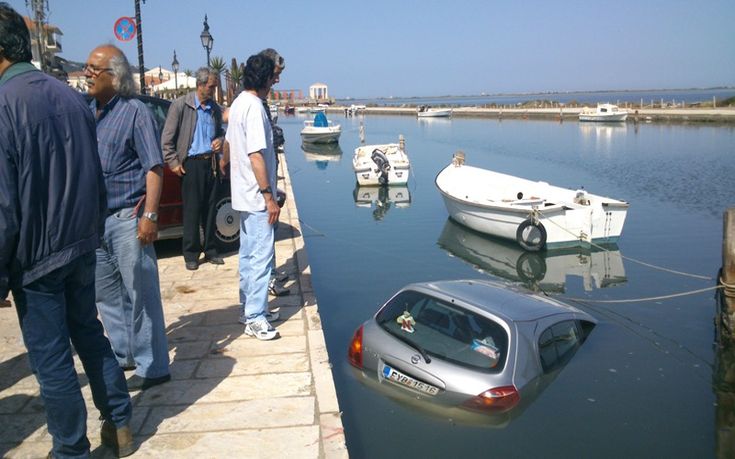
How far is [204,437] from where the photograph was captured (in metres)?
3.77

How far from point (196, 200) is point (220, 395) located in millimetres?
3660

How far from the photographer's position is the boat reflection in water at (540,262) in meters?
12.4

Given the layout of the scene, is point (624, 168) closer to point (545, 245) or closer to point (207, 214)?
point (545, 245)

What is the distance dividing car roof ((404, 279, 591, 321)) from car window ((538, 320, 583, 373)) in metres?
0.18

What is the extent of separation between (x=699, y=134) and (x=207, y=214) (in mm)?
45146

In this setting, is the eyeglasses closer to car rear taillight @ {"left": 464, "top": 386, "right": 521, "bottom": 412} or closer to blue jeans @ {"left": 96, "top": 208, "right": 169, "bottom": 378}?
blue jeans @ {"left": 96, "top": 208, "right": 169, "bottom": 378}

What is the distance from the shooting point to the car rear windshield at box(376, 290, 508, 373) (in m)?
5.57

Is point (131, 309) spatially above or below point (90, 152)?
below

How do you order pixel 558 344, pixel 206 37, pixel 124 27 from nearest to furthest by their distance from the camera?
pixel 558 344
pixel 124 27
pixel 206 37

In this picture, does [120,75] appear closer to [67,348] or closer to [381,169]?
[67,348]

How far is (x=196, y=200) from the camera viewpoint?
7.55 metres

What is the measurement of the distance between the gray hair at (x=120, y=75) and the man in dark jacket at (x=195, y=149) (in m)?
3.11

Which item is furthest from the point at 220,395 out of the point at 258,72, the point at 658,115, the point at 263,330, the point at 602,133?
the point at 658,115

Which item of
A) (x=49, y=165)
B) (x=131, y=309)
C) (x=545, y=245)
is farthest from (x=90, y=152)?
(x=545, y=245)
